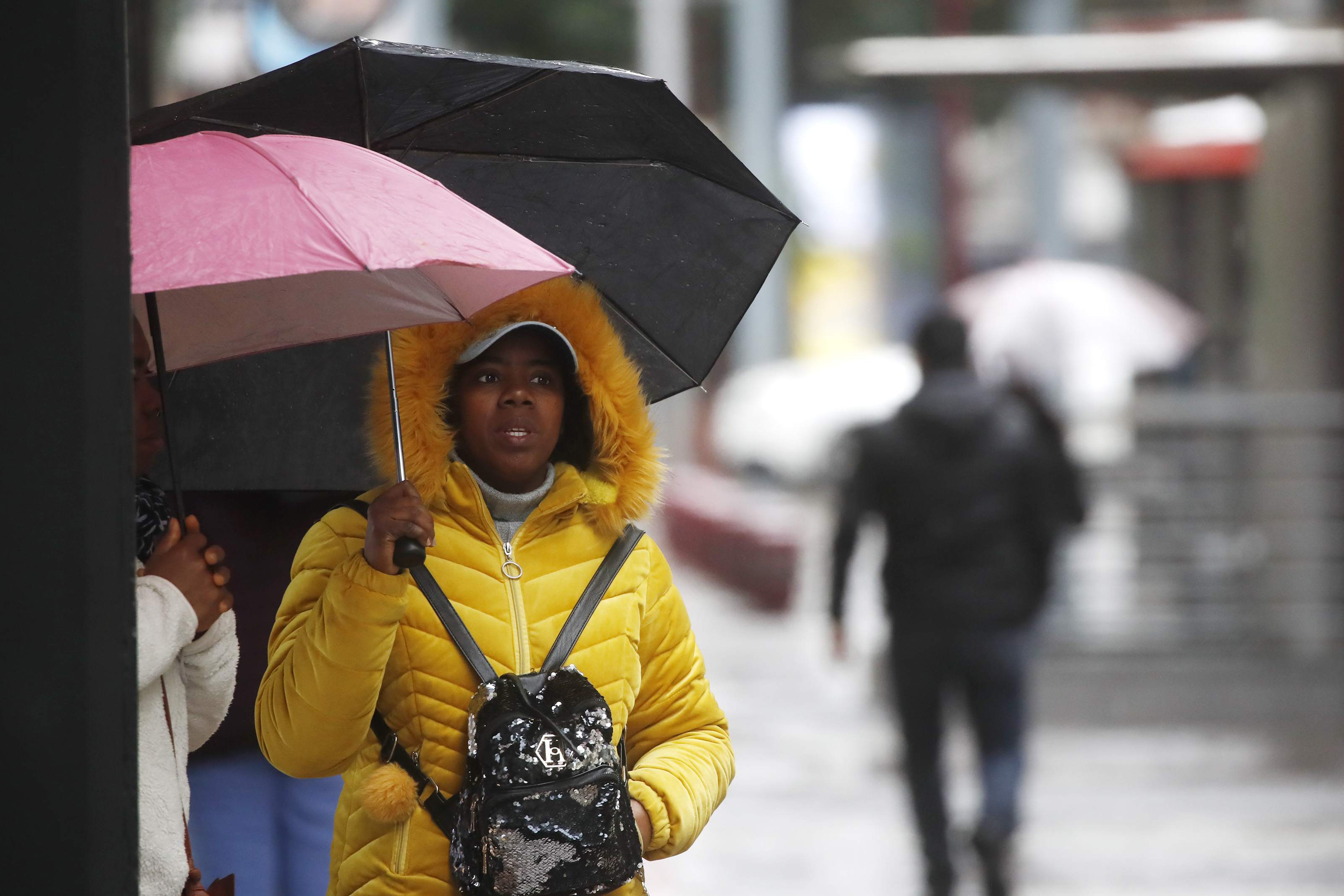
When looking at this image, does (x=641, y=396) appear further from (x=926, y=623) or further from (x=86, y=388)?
(x=926, y=623)

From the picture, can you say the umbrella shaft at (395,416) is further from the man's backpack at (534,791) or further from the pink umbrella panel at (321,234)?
the man's backpack at (534,791)

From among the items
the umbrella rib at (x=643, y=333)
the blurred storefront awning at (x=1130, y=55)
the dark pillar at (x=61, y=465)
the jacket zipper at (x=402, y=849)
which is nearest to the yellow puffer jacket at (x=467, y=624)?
the jacket zipper at (x=402, y=849)

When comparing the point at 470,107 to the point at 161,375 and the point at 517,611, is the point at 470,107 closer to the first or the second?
the point at 161,375

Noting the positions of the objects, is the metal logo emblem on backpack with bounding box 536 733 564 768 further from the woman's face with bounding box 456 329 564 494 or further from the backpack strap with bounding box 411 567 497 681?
the woman's face with bounding box 456 329 564 494

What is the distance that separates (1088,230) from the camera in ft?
139

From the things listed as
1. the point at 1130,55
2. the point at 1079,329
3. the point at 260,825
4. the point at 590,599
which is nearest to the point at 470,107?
the point at 590,599

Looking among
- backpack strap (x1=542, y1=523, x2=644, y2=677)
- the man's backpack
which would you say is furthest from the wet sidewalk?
the man's backpack

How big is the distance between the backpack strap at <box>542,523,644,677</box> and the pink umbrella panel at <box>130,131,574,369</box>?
423mm

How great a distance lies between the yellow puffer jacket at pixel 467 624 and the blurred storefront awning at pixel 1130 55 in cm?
657

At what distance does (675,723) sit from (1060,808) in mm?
5425

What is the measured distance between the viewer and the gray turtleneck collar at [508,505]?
102 inches

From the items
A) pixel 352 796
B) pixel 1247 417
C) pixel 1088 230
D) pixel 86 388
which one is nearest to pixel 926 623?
pixel 352 796

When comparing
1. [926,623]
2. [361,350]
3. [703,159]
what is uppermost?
[703,159]

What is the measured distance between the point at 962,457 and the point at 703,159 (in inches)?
112
